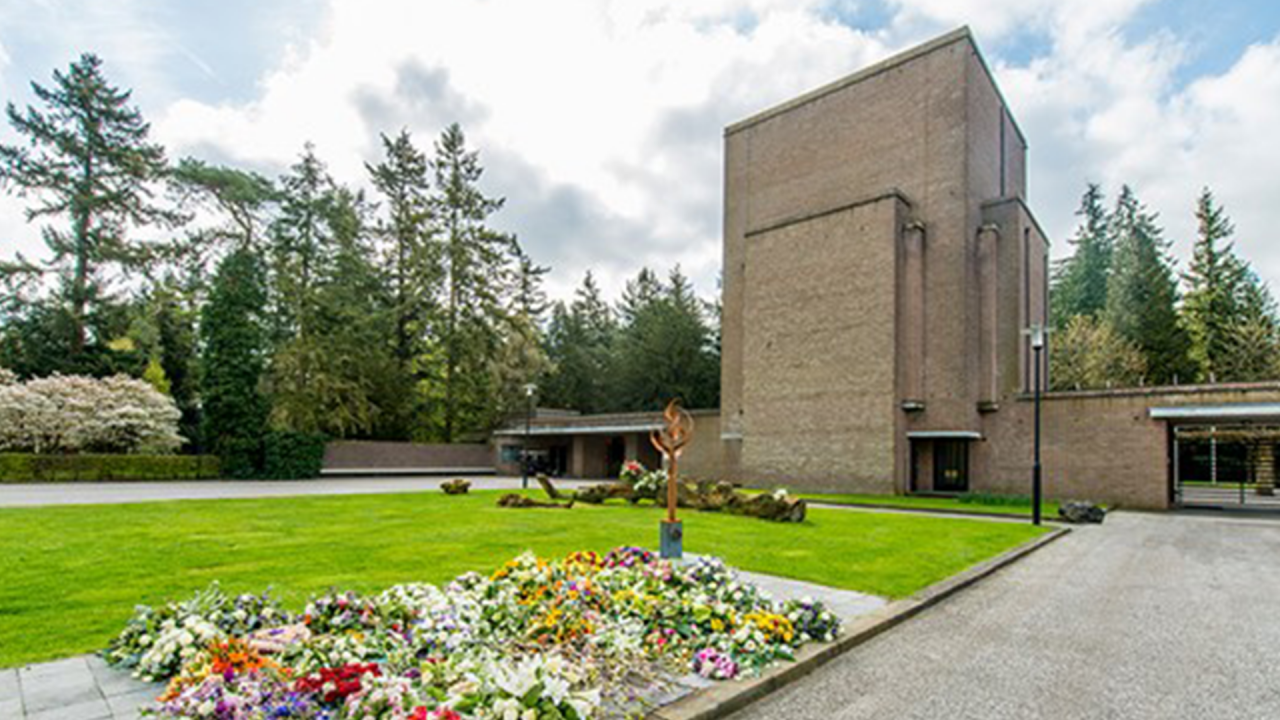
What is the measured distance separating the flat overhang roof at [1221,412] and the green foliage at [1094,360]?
15.9m

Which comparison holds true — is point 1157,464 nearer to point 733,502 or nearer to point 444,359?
point 733,502

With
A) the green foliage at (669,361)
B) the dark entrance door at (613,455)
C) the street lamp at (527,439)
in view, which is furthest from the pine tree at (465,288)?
the green foliage at (669,361)

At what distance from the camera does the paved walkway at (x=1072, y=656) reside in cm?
411

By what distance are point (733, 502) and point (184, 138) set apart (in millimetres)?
34844

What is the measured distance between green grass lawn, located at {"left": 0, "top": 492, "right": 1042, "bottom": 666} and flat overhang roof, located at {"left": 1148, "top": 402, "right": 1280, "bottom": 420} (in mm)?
9764

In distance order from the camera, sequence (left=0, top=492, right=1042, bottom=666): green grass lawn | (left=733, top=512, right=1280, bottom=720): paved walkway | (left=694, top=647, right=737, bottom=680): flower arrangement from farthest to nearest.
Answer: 1. (left=0, top=492, right=1042, bottom=666): green grass lawn
2. (left=694, top=647, right=737, bottom=680): flower arrangement
3. (left=733, top=512, right=1280, bottom=720): paved walkway

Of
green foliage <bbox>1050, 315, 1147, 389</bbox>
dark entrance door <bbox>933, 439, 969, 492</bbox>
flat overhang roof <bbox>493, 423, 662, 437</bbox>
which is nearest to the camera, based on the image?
dark entrance door <bbox>933, 439, 969, 492</bbox>

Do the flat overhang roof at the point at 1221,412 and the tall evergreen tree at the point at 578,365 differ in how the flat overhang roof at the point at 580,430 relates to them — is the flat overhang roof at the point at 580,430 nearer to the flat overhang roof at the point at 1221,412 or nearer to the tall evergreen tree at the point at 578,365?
the tall evergreen tree at the point at 578,365

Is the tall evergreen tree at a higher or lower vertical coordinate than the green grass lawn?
higher

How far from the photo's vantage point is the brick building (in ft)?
72.4

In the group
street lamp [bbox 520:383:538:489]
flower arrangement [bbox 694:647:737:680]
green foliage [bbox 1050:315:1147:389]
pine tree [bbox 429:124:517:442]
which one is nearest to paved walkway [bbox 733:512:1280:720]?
flower arrangement [bbox 694:647:737:680]

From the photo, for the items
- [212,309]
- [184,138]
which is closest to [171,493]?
[212,309]

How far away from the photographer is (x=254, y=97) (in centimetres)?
1222

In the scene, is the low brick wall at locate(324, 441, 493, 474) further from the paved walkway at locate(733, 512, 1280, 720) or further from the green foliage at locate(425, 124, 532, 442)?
the paved walkway at locate(733, 512, 1280, 720)
